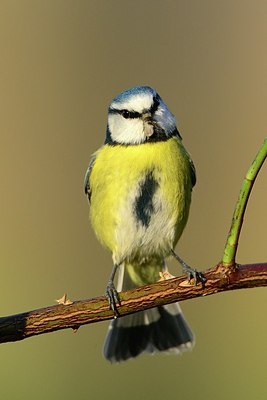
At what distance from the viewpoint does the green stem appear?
4.65 feet

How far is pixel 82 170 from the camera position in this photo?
3.99m

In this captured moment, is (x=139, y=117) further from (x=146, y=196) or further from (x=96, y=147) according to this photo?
(x=96, y=147)

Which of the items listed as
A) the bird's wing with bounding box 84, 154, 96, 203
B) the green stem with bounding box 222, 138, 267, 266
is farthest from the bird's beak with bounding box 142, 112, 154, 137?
the green stem with bounding box 222, 138, 267, 266

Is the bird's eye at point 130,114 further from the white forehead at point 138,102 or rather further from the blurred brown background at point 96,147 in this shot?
the blurred brown background at point 96,147

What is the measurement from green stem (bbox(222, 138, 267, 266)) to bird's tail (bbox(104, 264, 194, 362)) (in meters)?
1.43

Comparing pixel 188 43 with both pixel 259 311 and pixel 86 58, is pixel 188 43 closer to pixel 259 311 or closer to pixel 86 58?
pixel 86 58

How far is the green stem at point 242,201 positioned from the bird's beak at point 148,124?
1101 millimetres

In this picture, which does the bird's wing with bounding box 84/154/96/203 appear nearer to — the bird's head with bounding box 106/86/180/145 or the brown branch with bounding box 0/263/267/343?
the bird's head with bounding box 106/86/180/145

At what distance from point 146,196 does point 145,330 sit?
70 centimetres

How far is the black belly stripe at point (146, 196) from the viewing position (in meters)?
2.54

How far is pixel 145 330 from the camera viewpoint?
3.01m

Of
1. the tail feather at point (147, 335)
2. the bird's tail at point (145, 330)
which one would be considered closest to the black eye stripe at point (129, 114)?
the bird's tail at point (145, 330)

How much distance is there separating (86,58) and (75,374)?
80.6 inches

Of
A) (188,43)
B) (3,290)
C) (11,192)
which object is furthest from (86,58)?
(3,290)
